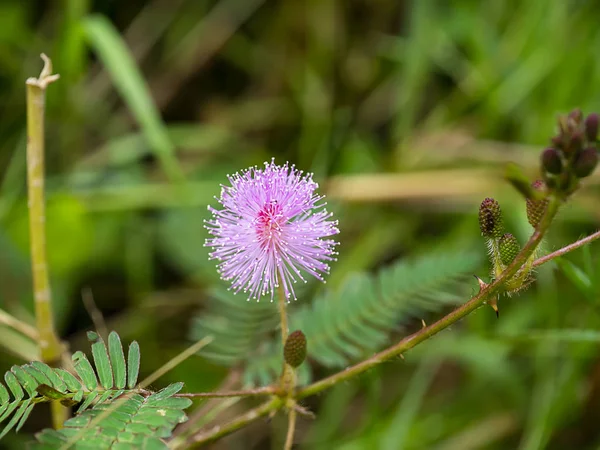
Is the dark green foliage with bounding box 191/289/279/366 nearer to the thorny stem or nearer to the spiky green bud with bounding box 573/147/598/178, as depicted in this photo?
the thorny stem

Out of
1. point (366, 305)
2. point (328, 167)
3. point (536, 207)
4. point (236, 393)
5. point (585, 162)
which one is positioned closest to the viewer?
point (585, 162)

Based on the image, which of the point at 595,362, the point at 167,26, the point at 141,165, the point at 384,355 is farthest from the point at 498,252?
the point at 167,26

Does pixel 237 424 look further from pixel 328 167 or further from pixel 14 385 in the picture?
pixel 328 167

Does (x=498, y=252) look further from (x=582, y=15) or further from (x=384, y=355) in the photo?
(x=582, y=15)

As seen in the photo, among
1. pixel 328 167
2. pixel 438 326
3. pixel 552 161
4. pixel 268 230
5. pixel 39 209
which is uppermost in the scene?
pixel 328 167

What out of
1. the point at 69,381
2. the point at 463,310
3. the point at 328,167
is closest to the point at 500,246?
the point at 463,310

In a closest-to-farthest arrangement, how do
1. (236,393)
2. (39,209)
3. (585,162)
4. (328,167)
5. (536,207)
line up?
(585,162), (536,207), (236,393), (39,209), (328,167)

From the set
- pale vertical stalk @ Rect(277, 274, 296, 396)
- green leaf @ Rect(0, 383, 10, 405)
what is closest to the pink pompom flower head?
pale vertical stalk @ Rect(277, 274, 296, 396)
